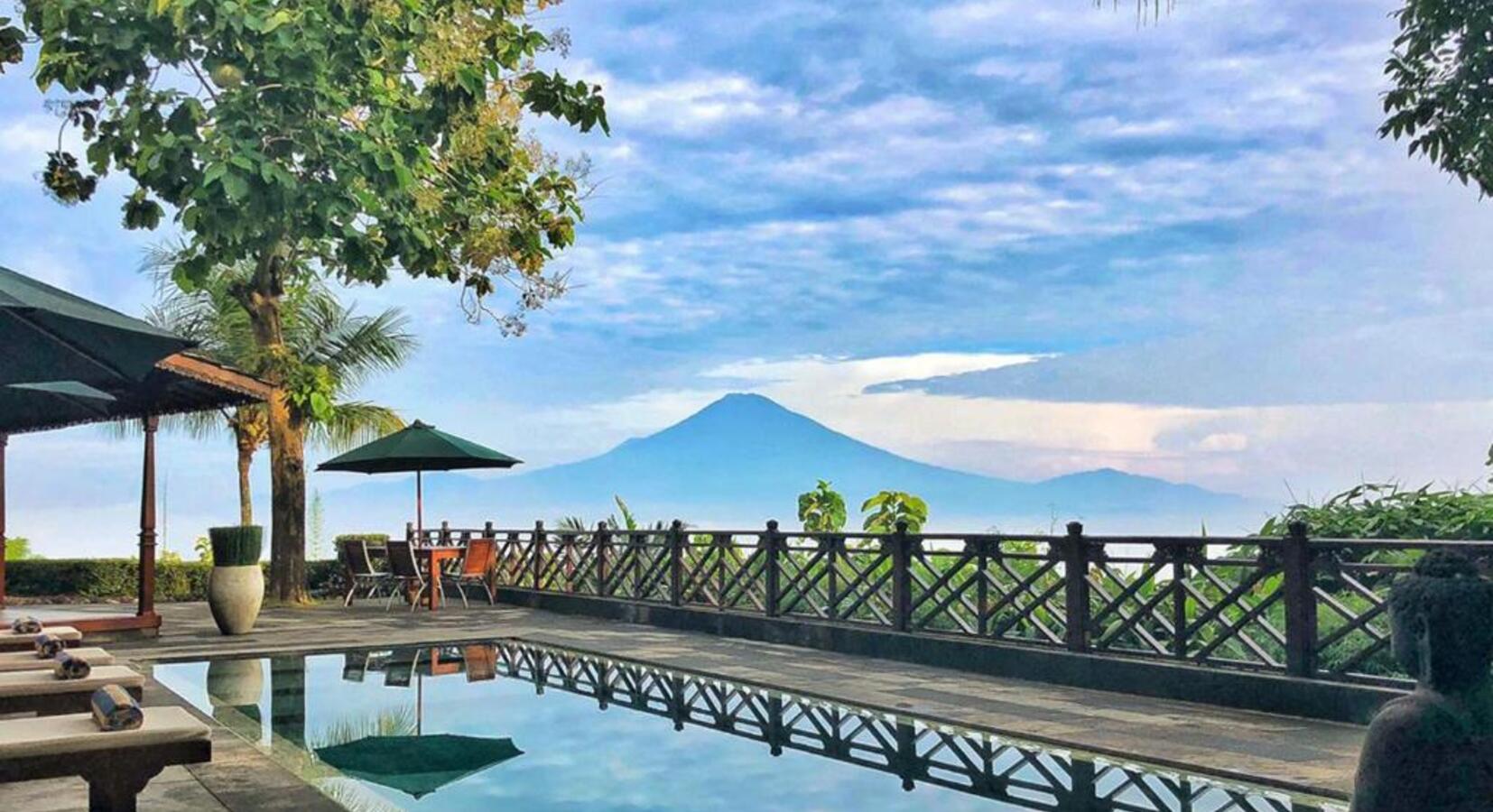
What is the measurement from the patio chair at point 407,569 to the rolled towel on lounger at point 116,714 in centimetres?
1273

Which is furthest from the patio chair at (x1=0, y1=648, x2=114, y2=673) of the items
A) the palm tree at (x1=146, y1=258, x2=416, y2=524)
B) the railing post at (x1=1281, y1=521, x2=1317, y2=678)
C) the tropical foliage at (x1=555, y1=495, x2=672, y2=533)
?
the palm tree at (x1=146, y1=258, x2=416, y2=524)

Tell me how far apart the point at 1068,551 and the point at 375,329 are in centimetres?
1652

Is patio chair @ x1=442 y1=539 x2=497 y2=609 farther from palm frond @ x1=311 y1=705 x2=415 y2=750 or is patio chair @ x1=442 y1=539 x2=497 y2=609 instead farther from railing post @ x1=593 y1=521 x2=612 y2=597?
palm frond @ x1=311 y1=705 x2=415 y2=750

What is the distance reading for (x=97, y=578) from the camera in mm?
21266

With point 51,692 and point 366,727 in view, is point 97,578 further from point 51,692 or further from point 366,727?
point 51,692

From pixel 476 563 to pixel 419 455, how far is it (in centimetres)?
179

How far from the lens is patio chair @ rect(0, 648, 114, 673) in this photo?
5.96 metres

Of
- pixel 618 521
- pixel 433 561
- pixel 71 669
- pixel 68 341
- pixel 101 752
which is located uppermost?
pixel 68 341

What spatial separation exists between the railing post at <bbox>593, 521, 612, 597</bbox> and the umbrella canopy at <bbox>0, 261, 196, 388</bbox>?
10.4 metres

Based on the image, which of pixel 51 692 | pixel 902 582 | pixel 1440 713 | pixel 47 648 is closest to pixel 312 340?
pixel 902 582

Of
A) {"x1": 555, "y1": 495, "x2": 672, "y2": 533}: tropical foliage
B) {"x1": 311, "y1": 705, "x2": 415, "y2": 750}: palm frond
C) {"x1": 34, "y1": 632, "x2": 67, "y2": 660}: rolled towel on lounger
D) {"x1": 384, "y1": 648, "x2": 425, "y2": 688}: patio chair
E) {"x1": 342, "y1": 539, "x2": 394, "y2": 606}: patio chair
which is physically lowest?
{"x1": 384, "y1": 648, "x2": 425, "y2": 688}: patio chair

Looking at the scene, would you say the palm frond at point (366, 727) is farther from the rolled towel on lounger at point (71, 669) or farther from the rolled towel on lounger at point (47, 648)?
the rolled towel on lounger at point (71, 669)

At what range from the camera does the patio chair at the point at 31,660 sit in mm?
5965

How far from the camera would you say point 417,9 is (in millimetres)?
7809
